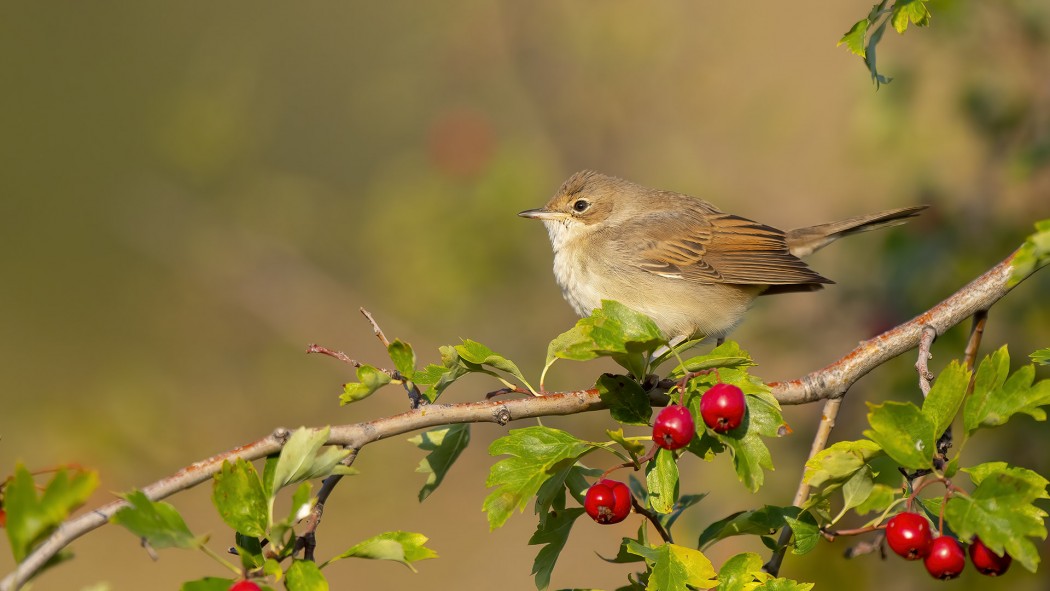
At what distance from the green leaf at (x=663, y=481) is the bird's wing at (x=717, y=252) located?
2.30 meters

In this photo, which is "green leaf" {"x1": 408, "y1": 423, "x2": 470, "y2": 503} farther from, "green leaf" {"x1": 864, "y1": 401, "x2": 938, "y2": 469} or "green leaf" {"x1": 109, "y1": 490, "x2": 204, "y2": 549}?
"green leaf" {"x1": 864, "y1": 401, "x2": 938, "y2": 469}

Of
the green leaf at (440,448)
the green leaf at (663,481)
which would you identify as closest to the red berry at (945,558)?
the green leaf at (663,481)

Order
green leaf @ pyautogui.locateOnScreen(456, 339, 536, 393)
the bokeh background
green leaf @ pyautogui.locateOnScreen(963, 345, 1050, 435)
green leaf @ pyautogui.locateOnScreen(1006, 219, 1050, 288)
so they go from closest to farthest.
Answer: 1. green leaf @ pyautogui.locateOnScreen(1006, 219, 1050, 288)
2. green leaf @ pyautogui.locateOnScreen(963, 345, 1050, 435)
3. green leaf @ pyautogui.locateOnScreen(456, 339, 536, 393)
4. the bokeh background

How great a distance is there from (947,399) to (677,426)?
571mm

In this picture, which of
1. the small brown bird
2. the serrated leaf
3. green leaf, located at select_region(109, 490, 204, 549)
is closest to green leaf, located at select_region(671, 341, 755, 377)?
the serrated leaf

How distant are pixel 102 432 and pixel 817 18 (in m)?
6.62

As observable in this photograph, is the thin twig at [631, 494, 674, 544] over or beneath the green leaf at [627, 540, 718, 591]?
over

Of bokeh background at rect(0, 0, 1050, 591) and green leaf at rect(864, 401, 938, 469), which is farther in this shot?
bokeh background at rect(0, 0, 1050, 591)

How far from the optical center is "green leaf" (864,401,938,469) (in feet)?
6.29

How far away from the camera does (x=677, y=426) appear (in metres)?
2.09

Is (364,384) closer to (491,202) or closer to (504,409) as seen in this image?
(504,409)

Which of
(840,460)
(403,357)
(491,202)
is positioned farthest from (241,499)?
(491,202)

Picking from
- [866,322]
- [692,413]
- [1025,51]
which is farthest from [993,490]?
[1025,51]

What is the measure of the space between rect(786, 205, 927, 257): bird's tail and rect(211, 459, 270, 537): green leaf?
345 centimetres
